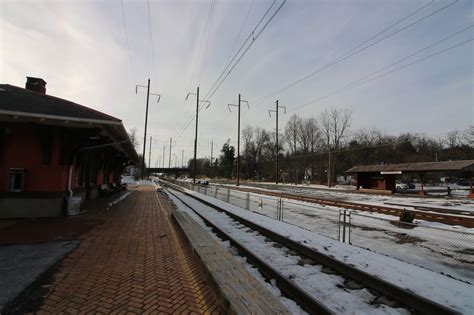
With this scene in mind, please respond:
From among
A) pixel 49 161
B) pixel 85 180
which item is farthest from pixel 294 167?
pixel 49 161

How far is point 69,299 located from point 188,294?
5.79 ft

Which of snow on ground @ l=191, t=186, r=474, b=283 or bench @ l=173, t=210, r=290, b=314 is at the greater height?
bench @ l=173, t=210, r=290, b=314

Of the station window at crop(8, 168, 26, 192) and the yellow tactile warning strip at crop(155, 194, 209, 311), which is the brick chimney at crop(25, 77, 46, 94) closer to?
the station window at crop(8, 168, 26, 192)

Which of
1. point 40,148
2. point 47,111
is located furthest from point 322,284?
point 40,148

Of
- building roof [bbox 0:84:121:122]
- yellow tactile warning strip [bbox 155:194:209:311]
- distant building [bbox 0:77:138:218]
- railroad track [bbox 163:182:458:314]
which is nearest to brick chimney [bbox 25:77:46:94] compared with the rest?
building roof [bbox 0:84:121:122]

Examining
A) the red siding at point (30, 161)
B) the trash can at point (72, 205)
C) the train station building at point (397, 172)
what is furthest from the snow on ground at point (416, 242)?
the train station building at point (397, 172)

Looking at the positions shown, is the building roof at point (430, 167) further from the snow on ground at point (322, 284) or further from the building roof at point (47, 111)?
the building roof at point (47, 111)

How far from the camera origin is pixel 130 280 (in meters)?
5.16

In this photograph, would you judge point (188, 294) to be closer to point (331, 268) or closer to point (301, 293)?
point (301, 293)

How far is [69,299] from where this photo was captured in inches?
171

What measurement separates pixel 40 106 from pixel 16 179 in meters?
3.03

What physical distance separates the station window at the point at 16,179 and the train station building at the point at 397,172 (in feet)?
110

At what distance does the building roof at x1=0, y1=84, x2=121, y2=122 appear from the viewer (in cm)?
1013

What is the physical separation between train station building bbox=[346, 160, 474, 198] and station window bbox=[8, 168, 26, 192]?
3364 cm
